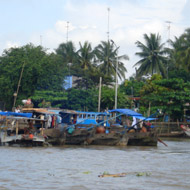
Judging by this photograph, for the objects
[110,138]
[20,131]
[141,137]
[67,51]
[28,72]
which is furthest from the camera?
[67,51]

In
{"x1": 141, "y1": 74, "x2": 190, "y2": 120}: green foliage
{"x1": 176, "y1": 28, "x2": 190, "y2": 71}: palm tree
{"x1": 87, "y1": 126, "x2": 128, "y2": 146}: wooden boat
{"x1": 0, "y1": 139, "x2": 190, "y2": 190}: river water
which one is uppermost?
{"x1": 176, "y1": 28, "x2": 190, "y2": 71}: palm tree

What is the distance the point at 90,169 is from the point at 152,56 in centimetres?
3369

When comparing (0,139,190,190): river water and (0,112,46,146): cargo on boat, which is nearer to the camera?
(0,139,190,190): river water

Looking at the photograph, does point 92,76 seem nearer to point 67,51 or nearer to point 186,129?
point 67,51

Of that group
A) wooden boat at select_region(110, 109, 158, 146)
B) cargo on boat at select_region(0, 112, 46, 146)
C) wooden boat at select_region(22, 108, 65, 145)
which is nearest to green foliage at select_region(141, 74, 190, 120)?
wooden boat at select_region(110, 109, 158, 146)

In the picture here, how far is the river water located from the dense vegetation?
14649 mm

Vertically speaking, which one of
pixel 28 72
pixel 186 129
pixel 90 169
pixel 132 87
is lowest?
pixel 90 169

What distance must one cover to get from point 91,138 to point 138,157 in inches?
230

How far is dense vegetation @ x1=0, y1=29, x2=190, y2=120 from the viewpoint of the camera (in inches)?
1521

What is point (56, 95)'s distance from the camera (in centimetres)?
3994

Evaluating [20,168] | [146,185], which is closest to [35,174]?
[20,168]

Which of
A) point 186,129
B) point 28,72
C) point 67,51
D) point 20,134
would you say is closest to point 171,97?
point 186,129

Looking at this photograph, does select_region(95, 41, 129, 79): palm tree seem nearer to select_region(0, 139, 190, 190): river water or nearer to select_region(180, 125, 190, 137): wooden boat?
select_region(180, 125, 190, 137): wooden boat

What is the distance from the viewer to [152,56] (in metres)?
47.5
